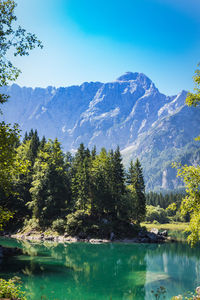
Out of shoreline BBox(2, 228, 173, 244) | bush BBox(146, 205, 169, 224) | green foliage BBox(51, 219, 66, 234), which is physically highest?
bush BBox(146, 205, 169, 224)

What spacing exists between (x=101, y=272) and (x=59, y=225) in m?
→ 30.1

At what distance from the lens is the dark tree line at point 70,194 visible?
65500 mm

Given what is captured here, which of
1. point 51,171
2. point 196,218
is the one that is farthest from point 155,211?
point 196,218

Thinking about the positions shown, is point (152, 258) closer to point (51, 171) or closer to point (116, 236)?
point (116, 236)

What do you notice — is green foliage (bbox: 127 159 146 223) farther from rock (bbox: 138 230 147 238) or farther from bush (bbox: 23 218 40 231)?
bush (bbox: 23 218 40 231)

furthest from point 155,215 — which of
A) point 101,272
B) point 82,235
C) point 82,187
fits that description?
point 101,272

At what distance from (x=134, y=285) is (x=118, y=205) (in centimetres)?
3994

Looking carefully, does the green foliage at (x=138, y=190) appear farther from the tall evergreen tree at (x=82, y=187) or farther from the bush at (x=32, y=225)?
the bush at (x=32, y=225)

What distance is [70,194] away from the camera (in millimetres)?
74812

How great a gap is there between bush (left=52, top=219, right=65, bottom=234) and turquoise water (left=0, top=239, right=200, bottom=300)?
28.5ft

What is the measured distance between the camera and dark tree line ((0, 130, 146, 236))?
6550cm

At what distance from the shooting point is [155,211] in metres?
136

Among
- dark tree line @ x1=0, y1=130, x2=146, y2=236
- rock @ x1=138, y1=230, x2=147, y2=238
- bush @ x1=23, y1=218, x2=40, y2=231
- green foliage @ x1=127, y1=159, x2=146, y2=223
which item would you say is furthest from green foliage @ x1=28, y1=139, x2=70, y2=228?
rock @ x1=138, y1=230, x2=147, y2=238

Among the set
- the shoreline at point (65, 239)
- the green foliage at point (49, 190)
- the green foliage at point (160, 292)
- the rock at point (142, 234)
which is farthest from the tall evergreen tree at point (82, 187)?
the green foliage at point (160, 292)
